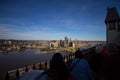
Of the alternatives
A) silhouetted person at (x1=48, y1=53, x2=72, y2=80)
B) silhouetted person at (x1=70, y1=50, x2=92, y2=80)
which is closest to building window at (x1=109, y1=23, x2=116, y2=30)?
silhouetted person at (x1=70, y1=50, x2=92, y2=80)

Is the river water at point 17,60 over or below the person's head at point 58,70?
below

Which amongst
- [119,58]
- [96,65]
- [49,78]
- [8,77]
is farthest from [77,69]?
[119,58]

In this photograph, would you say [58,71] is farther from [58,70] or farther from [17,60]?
[17,60]

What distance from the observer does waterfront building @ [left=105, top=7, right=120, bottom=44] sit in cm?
2536

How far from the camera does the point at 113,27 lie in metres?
25.7

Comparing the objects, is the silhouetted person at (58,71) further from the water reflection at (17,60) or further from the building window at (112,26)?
the water reflection at (17,60)

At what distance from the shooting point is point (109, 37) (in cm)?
2633

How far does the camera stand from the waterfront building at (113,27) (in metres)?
25.4

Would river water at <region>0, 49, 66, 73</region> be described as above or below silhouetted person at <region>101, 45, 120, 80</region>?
below

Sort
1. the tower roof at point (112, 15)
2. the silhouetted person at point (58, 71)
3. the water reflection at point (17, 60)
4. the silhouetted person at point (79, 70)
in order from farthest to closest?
the water reflection at point (17, 60) < the tower roof at point (112, 15) < the silhouetted person at point (79, 70) < the silhouetted person at point (58, 71)

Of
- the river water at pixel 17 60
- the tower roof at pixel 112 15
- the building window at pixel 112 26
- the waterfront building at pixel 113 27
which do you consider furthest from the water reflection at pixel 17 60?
the tower roof at pixel 112 15

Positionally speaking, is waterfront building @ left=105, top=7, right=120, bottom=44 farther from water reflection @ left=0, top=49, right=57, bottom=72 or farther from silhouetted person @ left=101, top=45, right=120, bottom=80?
silhouetted person @ left=101, top=45, right=120, bottom=80

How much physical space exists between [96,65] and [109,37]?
23.6m

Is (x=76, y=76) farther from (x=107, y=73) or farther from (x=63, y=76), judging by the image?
(x=107, y=73)
